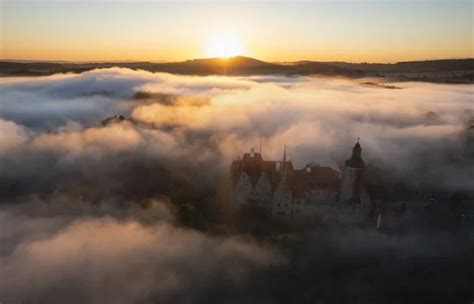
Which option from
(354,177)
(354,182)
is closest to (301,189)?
(354,182)

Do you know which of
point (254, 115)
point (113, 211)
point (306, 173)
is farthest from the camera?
point (254, 115)

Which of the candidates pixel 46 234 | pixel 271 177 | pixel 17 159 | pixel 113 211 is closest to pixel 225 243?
pixel 271 177

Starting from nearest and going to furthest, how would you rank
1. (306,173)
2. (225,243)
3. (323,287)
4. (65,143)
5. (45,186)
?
(323,287) < (225,243) < (306,173) < (45,186) < (65,143)

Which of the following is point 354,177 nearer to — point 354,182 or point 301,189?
point 354,182

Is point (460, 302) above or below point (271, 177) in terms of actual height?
below

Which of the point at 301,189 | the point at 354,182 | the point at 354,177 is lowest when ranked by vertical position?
the point at 301,189

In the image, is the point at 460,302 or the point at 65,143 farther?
the point at 65,143

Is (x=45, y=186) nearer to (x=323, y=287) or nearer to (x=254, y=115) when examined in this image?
(x=323, y=287)

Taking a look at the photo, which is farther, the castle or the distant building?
the castle
